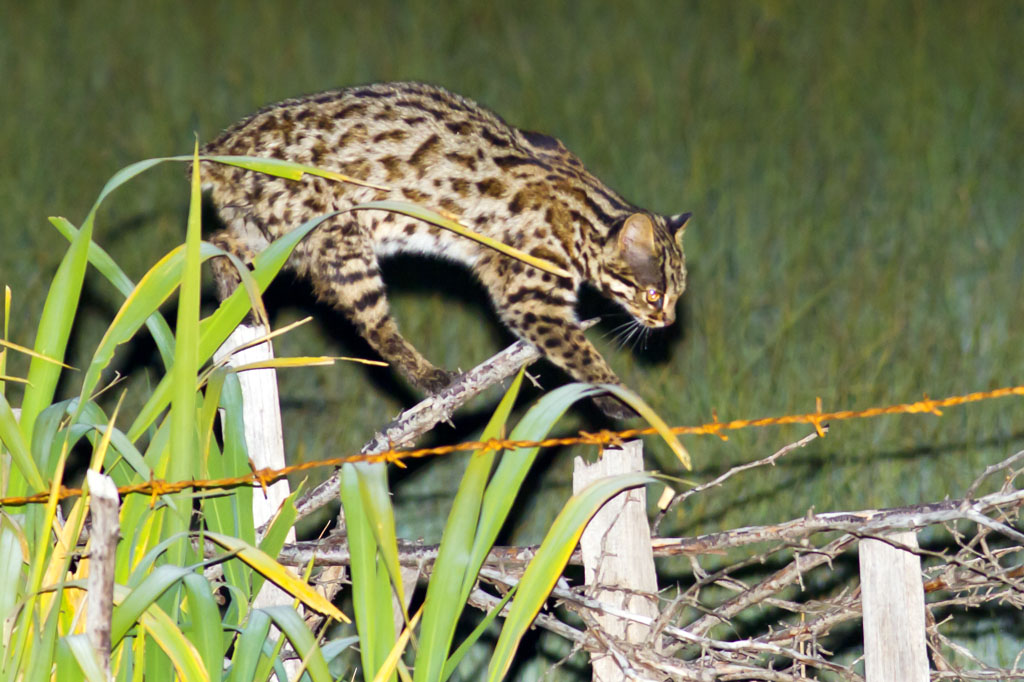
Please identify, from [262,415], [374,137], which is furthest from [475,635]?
[374,137]

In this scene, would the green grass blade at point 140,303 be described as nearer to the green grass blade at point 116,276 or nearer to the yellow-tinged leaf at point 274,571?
the green grass blade at point 116,276

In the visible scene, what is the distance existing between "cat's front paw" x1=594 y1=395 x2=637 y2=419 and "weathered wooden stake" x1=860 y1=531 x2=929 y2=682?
93 cm

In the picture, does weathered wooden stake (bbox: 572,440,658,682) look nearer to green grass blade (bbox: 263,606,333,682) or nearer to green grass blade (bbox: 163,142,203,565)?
green grass blade (bbox: 263,606,333,682)

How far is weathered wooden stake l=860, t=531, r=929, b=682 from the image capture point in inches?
86.1

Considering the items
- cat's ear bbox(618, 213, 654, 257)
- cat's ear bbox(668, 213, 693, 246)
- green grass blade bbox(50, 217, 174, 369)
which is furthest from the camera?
cat's ear bbox(668, 213, 693, 246)

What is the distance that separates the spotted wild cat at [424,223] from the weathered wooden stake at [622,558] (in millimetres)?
802

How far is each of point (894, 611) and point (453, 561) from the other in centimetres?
84

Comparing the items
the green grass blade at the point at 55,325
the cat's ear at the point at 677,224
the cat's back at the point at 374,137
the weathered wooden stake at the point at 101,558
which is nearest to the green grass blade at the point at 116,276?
the green grass blade at the point at 55,325

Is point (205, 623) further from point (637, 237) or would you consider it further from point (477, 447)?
point (637, 237)

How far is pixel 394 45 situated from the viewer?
6.22m

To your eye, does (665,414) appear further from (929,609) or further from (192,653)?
(192,653)

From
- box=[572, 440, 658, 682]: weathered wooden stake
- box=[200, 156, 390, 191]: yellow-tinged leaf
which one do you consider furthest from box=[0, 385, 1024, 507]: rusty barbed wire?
box=[200, 156, 390, 191]: yellow-tinged leaf

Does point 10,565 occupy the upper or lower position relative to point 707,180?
lower

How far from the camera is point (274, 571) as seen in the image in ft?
6.96
